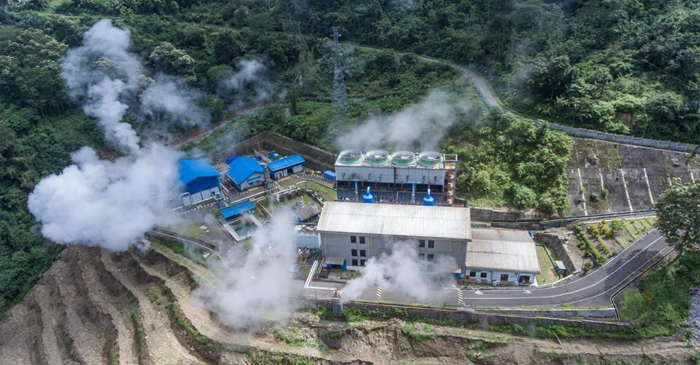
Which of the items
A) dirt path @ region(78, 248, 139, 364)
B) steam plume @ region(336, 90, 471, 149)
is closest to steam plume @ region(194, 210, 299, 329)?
dirt path @ region(78, 248, 139, 364)

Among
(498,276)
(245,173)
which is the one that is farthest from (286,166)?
(498,276)

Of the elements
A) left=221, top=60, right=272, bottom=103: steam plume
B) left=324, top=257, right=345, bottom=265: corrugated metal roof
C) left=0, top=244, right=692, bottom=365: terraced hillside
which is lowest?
left=0, top=244, right=692, bottom=365: terraced hillside

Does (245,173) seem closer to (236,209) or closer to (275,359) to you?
(236,209)

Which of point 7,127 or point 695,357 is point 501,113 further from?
point 7,127

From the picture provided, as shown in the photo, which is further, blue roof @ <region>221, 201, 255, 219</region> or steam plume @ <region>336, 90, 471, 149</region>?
steam plume @ <region>336, 90, 471, 149</region>

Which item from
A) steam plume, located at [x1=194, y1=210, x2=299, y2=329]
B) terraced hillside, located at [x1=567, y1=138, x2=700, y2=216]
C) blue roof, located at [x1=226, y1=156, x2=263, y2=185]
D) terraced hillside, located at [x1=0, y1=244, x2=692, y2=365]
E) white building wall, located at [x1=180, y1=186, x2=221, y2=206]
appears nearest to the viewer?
terraced hillside, located at [x1=0, y1=244, x2=692, y2=365]

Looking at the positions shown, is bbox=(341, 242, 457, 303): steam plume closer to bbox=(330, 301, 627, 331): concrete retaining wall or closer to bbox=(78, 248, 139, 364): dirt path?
bbox=(330, 301, 627, 331): concrete retaining wall

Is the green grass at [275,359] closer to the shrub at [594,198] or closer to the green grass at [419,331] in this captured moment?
the green grass at [419,331]
